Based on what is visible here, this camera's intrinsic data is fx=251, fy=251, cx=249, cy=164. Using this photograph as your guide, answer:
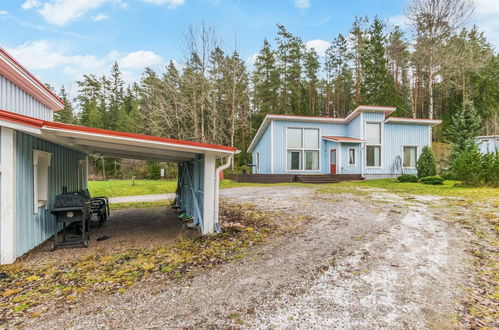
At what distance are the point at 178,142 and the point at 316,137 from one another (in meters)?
13.1

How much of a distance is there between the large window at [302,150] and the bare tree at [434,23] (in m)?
10.8

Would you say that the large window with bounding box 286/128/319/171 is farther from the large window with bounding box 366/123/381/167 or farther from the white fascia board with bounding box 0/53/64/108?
the white fascia board with bounding box 0/53/64/108

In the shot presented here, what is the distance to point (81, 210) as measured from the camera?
4660 millimetres

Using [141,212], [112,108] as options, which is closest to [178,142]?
[141,212]

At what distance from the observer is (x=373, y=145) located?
52.7 ft

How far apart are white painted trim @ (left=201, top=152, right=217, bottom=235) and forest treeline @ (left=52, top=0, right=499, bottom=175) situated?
45.1 feet

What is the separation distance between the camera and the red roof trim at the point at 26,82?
18.0ft

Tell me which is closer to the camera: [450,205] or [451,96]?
[450,205]

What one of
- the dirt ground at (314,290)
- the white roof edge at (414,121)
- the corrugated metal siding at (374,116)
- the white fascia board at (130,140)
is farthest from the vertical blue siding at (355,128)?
the white fascia board at (130,140)

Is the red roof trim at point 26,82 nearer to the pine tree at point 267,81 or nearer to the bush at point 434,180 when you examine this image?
the bush at point 434,180

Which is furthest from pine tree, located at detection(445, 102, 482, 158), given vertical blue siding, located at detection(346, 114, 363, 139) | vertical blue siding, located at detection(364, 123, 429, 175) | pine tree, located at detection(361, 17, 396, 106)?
pine tree, located at detection(361, 17, 396, 106)

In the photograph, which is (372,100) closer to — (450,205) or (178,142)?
(450,205)

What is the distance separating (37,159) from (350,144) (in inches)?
595

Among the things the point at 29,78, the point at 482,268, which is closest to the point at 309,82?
the point at 29,78
